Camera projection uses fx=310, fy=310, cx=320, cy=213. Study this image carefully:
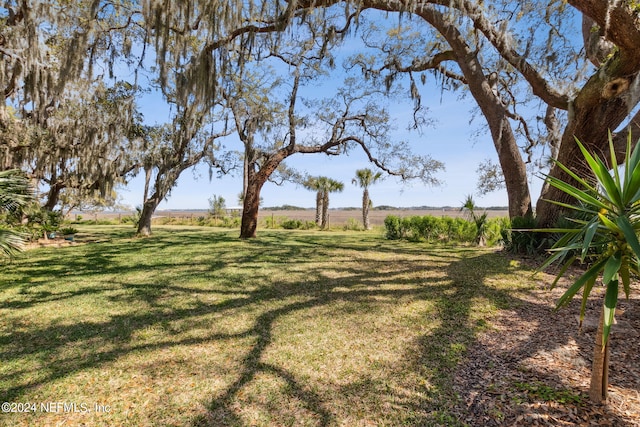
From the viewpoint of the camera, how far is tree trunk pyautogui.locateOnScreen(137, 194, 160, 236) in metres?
12.4

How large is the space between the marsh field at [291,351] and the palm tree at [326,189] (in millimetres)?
15353

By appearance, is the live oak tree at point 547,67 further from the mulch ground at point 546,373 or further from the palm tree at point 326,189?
the palm tree at point 326,189

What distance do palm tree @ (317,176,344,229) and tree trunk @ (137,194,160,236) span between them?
409 inches

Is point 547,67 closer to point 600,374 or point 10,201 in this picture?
point 600,374

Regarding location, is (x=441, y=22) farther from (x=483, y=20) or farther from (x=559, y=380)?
(x=559, y=380)

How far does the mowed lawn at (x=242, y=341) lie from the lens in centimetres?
228

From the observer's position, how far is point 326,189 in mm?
21859

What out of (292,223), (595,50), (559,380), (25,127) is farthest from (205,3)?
(292,223)

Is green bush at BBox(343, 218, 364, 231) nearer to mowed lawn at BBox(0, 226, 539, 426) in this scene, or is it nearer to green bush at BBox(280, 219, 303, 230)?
green bush at BBox(280, 219, 303, 230)

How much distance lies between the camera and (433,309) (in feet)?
13.6

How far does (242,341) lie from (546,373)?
2804mm

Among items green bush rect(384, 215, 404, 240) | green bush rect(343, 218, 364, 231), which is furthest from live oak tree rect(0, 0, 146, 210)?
green bush rect(343, 218, 364, 231)

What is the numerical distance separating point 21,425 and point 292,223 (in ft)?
60.9

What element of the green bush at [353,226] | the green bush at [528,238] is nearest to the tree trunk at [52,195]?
the green bush at [353,226]
